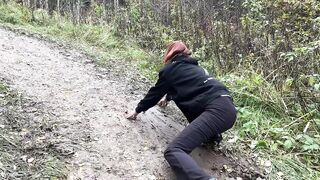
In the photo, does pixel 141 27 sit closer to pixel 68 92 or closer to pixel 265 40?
pixel 265 40

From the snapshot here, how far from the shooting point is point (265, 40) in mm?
7086

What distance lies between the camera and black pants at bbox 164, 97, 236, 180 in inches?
141

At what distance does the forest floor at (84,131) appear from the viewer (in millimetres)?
3885

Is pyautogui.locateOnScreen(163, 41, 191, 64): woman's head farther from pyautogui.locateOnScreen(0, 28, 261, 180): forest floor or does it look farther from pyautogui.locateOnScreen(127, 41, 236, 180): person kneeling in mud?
pyautogui.locateOnScreen(0, 28, 261, 180): forest floor

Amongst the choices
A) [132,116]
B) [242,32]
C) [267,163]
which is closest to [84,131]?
[132,116]

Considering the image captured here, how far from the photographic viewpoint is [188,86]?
4059 millimetres

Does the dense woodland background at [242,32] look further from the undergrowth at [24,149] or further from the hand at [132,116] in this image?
the undergrowth at [24,149]

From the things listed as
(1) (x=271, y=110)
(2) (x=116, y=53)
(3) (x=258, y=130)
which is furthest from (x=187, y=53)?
(2) (x=116, y=53)

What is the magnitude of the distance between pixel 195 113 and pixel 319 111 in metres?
2.20

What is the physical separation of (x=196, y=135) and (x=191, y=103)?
0.37m

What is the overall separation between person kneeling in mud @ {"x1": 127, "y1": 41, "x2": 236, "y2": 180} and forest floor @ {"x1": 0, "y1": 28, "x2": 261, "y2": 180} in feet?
1.45

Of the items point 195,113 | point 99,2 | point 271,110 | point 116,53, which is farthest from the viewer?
point 99,2

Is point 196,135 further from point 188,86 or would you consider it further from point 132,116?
point 132,116

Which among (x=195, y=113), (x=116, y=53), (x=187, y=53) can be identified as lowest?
(x=116, y=53)
